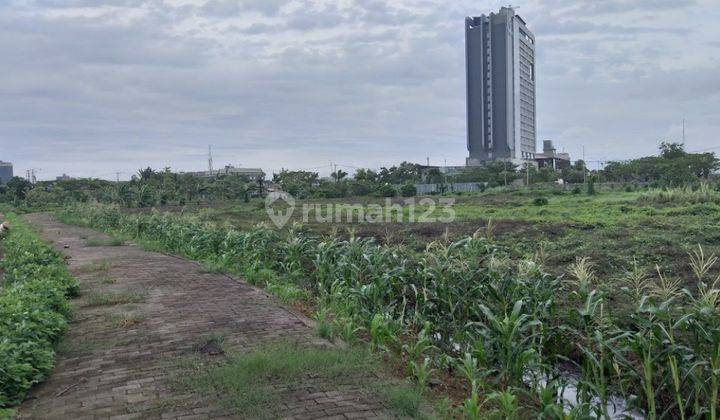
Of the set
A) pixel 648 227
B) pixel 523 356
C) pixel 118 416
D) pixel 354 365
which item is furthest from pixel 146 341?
pixel 648 227

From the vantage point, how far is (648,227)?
1527 cm

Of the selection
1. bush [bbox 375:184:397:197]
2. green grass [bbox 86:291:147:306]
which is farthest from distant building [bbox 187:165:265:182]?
green grass [bbox 86:291:147:306]

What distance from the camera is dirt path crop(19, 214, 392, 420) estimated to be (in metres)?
3.82

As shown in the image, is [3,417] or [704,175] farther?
[704,175]

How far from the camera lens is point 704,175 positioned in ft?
155

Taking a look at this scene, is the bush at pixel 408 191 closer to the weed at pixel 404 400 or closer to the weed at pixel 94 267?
the weed at pixel 94 267

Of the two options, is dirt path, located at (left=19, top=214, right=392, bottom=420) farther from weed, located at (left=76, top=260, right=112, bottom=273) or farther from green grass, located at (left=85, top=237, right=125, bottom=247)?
green grass, located at (left=85, top=237, right=125, bottom=247)

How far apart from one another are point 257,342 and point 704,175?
169 ft

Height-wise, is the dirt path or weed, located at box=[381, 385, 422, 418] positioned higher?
the dirt path

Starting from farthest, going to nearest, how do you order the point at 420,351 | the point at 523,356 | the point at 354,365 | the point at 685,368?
1. the point at 420,351
2. the point at 354,365
3. the point at 523,356
4. the point at 685,368

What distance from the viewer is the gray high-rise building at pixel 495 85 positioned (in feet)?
278

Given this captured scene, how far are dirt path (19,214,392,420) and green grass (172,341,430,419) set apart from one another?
12 centimetres

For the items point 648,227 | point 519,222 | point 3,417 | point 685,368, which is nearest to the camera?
point 3,417

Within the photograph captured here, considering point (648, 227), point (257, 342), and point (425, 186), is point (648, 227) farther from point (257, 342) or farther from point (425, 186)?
point (425, 186)
